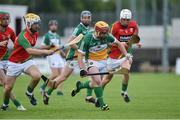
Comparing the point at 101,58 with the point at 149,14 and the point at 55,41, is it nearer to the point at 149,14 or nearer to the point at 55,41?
the point at 55,41

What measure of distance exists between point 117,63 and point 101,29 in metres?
3.75

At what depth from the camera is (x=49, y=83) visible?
2414 cm

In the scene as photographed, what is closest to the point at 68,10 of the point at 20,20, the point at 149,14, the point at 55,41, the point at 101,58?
the point at 149,14

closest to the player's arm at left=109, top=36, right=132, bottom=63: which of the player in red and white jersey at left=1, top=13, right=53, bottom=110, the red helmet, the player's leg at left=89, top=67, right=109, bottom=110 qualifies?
the red helmet

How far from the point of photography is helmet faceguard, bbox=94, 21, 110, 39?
21047mm

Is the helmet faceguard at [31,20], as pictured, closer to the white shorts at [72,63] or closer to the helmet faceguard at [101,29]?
the helmet faceguard at [101,29]

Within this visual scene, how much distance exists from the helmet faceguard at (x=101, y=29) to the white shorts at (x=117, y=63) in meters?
2.88

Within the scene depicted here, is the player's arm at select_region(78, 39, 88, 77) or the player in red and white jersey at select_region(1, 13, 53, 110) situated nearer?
the player's arm at select_region(78, 39, 88, 77)

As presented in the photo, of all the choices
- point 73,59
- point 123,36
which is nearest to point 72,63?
point 73,59

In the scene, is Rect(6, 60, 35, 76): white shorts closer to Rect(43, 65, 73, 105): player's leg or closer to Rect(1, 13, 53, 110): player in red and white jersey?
Rect(1, 13, 53, 110): player in red and white jersey

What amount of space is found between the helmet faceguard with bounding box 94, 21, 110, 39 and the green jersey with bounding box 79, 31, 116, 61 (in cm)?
20

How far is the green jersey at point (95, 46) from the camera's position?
21.4 m

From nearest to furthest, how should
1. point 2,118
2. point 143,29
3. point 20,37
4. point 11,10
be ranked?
point 2,118 < point 20,37 < point 11,10 < point 143,29

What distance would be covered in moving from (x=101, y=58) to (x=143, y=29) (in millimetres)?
52668
